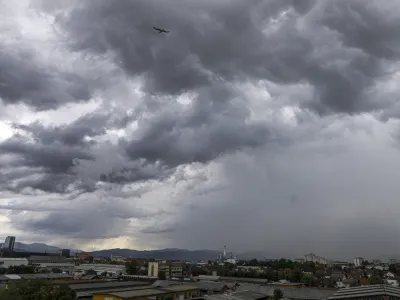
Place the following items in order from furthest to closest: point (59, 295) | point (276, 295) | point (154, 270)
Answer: point (154, 270) → point (276, 295) → point (59, 295)

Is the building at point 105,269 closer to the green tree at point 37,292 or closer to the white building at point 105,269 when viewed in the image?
the white building at point 105,269

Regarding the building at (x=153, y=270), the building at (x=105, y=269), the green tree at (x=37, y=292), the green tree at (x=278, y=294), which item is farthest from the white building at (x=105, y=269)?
the green tree at (x=37, y=292)

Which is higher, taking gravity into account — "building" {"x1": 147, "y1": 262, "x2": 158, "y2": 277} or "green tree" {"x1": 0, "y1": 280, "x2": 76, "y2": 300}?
"green tree" {"x1": 0, "y1": 280, "x2": 76, "y2": 300}

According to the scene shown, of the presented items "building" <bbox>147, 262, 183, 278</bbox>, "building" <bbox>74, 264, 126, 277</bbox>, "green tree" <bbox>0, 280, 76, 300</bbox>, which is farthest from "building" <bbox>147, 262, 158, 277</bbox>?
"green tree" <bbox>0, 280, 76, 300</bbox>

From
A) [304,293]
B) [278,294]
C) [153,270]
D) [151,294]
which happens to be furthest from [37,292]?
[153,270]

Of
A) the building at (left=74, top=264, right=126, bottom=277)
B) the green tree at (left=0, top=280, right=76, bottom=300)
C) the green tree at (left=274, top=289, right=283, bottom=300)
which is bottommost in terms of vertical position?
the building at (left=74, top=264, right=126, bottom=277)

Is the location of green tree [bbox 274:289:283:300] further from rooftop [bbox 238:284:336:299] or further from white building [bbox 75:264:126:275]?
white building [bbox 75:264:126:275]

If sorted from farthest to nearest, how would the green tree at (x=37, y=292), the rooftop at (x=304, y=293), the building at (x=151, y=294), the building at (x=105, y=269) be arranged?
the building at (x=105, y=269) < the rooftop at (x=304, y=293) < the building at (x=151, y=294) < the green tree at (x=37, y=292)

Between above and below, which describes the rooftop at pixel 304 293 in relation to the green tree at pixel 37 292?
below

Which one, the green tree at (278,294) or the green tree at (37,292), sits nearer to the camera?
the green tree at (37,292)

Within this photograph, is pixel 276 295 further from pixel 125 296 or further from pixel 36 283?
pixel 36 283

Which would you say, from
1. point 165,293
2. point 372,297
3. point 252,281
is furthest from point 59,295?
point 252,281
